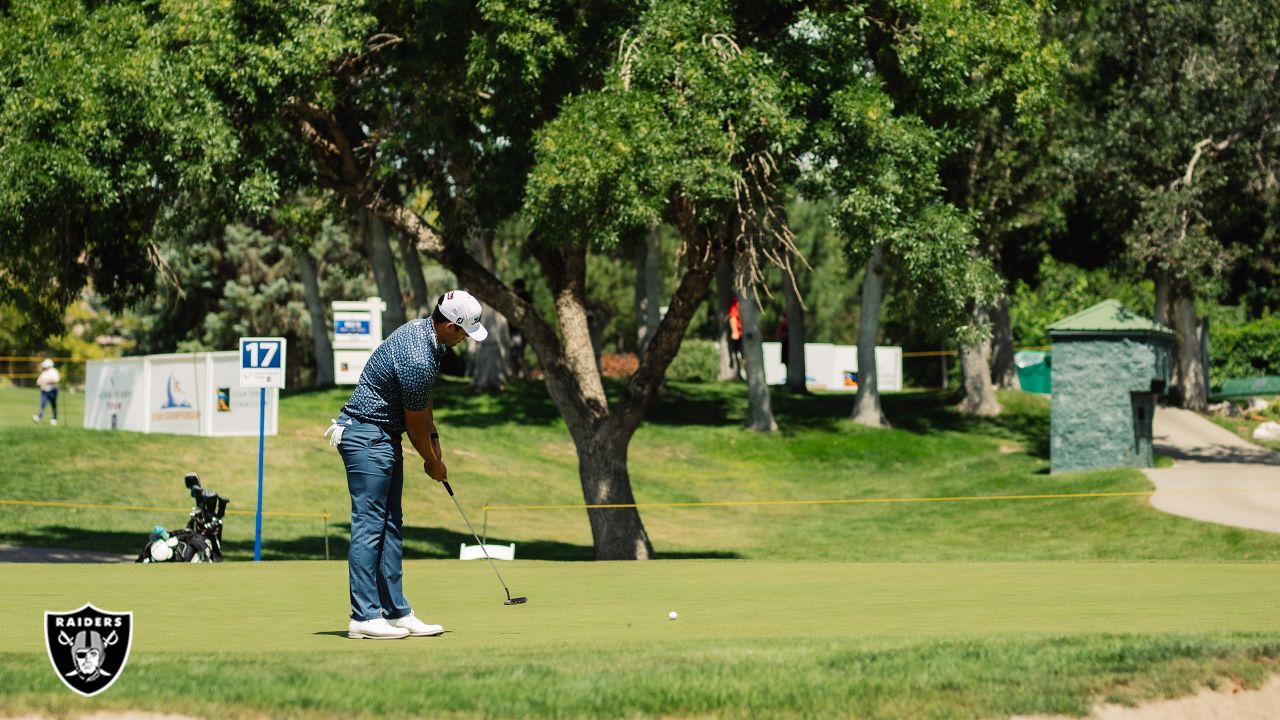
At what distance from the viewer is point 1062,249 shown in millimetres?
48844

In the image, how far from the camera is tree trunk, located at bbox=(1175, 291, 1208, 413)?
4191 centimetres

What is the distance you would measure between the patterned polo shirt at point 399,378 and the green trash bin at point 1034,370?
147ft

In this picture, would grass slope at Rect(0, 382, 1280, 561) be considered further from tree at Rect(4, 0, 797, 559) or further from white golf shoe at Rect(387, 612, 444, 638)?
white golf shoe at Rect(387, 612, 444, 638)

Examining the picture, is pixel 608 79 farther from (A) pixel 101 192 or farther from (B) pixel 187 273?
(B) pixel 187 273

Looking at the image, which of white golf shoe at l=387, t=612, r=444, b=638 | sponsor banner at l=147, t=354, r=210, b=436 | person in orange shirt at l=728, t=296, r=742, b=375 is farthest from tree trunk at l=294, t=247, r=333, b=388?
white golf shoe at l=387, t=612, r=444, b=638

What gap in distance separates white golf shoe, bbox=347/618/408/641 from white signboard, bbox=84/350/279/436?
26.0 m

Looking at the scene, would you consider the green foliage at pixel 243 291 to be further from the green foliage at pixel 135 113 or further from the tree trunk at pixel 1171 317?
the green foliage at pixel 135 113

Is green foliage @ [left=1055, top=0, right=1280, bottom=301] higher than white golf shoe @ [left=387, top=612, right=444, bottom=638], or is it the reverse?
green foliage @ [left=1055, top=0, right=1280, bottom=301]

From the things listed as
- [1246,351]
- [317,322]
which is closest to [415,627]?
[317,322]

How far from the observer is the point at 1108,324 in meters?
28.6

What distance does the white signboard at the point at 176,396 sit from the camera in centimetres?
3528

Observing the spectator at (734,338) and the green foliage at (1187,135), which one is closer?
the green foliage at (1187,135)

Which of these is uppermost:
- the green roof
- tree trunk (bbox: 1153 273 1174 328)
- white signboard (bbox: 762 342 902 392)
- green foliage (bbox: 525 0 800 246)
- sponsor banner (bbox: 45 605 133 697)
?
green foliage (bbox: 525 0 800 246)

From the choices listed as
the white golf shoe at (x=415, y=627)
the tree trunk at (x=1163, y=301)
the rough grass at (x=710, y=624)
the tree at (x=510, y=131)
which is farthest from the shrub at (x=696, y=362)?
the white golf shoe at (x=415, y=627)
